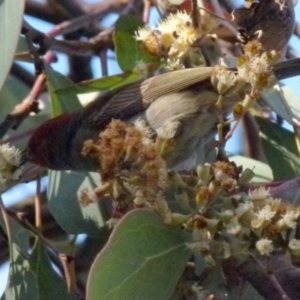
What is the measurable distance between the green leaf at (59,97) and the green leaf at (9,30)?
0.52 m

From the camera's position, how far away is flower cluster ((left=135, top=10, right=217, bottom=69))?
2.46 meters

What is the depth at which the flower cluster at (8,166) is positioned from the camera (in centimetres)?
228

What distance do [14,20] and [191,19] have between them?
0.51 metres

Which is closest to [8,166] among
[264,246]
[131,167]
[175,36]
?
[131,167]

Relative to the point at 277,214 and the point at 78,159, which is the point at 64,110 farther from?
the point at 277,214

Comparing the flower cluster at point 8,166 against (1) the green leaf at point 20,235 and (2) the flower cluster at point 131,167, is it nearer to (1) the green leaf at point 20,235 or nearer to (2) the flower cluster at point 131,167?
(1) the green leaf at point 20,235

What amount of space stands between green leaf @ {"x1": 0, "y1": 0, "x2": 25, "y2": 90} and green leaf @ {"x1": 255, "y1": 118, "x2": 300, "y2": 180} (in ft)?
3.37

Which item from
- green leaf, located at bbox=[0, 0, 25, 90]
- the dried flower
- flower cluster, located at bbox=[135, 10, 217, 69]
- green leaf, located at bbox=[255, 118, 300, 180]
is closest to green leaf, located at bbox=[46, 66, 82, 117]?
flower cluster, located at bbox=[135, 10, 217, 69]

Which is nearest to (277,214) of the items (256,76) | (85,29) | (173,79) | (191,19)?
(256,76)

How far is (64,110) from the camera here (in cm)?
289

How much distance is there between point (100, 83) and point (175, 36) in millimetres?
439

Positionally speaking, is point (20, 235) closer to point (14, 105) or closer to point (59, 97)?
point (59, 97)

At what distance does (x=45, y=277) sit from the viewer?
2461 millimetres

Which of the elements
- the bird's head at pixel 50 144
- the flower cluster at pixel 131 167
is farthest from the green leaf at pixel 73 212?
the flower cluster at pixel 131 167
